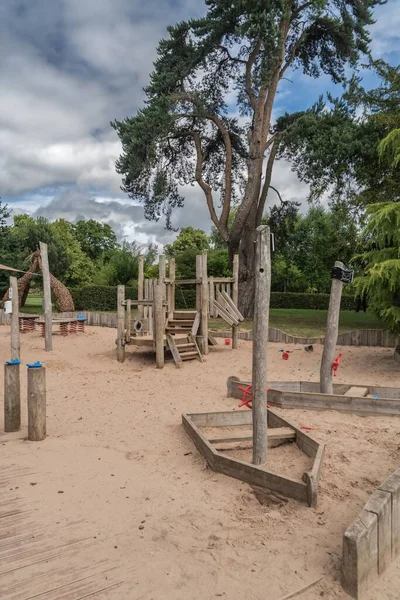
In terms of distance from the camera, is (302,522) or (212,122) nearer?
(302,522)

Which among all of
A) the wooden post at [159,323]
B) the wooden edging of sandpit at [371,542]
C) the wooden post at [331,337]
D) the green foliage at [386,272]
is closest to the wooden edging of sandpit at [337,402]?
the wooden post at [331,337]

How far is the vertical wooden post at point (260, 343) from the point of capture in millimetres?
4289

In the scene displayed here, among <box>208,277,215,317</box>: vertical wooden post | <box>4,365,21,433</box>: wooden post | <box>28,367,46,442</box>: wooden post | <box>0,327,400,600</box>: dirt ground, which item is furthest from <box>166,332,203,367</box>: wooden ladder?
<box>28,367,46,442</box>: wooden post

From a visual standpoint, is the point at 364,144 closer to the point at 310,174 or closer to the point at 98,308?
the point at 310,174

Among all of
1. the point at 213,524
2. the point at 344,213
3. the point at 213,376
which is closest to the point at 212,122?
the point at 344,213

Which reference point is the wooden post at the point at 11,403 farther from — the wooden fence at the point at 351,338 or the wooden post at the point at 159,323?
the wooden fence at the point at 351,338

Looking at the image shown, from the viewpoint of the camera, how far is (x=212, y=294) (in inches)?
489

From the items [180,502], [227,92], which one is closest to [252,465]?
[180,502]

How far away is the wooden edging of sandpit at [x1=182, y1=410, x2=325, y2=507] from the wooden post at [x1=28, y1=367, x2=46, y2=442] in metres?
1.62

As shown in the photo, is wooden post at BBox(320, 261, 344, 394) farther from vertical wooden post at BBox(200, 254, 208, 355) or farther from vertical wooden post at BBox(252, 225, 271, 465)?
vertical wooden post at BBox(200, 254, 208, 355)

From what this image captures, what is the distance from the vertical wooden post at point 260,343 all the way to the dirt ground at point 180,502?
328mm

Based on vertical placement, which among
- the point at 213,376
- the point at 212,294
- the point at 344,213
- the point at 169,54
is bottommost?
the point at 213,376

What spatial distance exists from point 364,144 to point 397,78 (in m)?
2.33

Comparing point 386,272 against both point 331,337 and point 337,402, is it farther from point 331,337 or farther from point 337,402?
point 337,402
